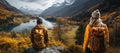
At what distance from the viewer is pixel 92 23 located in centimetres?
1225

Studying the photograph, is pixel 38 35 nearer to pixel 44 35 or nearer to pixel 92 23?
pixel 44 35

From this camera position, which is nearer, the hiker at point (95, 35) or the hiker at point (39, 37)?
the hiker at point (95, 35)

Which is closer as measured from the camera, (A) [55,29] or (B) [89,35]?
(B) [89,35]

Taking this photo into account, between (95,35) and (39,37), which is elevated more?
(95,35)

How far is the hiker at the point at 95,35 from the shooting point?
1227 cm

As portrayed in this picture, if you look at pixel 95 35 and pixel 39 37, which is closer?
pixel 95 35

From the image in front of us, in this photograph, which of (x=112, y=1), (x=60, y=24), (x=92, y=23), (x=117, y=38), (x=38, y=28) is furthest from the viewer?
(x=112, y=1)

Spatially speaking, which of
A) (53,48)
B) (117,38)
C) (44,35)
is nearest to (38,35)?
(44,35)

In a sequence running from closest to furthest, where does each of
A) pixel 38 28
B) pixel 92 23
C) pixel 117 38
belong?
1. pixel 92 23
2. pixel 38 28
3. pixel 117 38

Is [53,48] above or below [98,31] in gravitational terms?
below

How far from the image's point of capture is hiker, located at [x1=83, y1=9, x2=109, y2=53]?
483 inches

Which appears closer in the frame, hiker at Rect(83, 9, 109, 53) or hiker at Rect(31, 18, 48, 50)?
hiker at Rect(83, 9, 109, 53)

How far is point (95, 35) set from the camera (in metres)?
12.4

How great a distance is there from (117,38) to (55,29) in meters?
22.2
